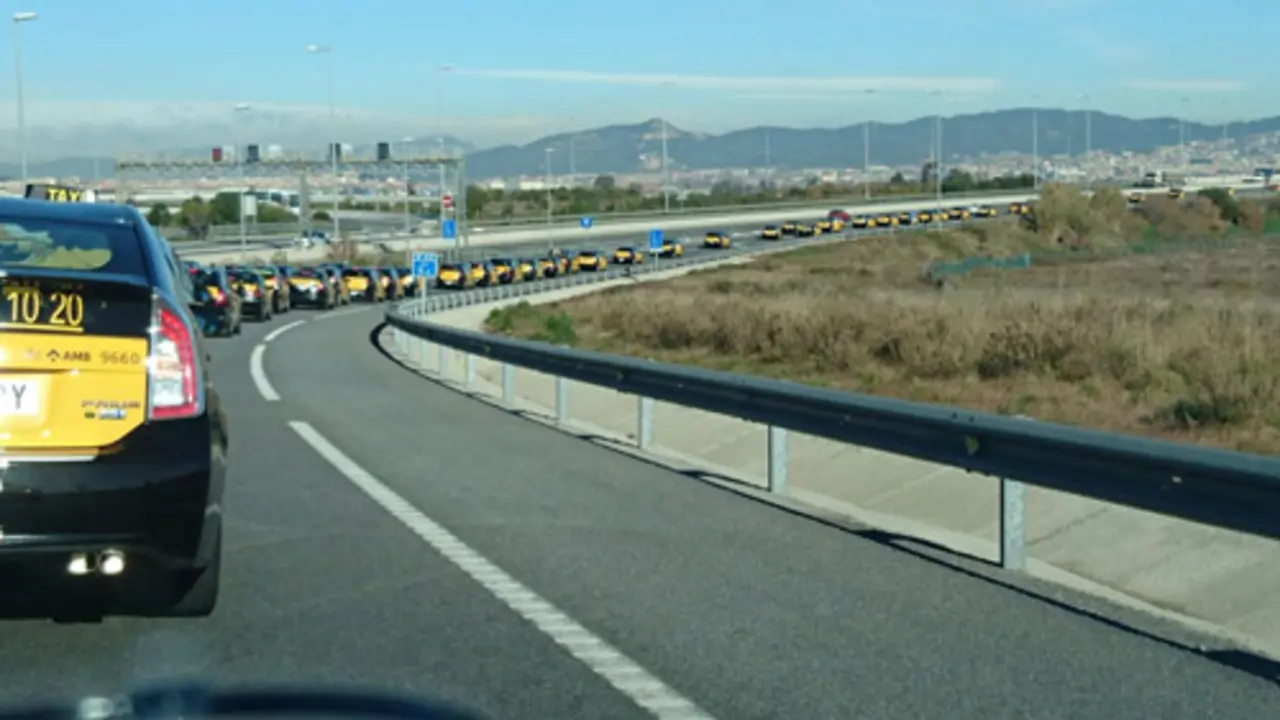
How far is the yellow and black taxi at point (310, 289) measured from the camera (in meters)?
61.5

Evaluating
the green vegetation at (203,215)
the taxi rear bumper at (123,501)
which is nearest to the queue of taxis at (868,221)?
the green vegetation at (203,215)

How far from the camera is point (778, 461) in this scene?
A: 13852mm

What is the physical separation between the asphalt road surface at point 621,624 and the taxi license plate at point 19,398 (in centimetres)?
107

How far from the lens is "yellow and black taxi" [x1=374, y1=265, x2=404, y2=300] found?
72.4 m

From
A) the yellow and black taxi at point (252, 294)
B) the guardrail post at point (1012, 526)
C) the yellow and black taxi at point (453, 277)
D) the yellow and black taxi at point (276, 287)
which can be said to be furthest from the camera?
the yellow and black taxi at point (453, 277)

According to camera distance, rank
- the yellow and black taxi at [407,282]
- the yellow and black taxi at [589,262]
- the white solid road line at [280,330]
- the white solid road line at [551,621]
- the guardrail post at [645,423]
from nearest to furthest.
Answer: the white solid road line at [551,621], the guardrail post at [645,423], the white solid road line at [280,330], the yellow and black taxi at [407,282], the yellow and black taxi at [589,262]

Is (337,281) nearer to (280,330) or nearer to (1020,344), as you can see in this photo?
(280,330)

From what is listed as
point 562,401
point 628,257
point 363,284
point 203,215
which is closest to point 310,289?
point 363,284

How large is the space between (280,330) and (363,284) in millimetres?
24522

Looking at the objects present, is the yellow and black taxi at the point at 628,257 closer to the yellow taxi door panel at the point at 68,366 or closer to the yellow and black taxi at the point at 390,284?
the yellow and black taxi at the point at 390,284

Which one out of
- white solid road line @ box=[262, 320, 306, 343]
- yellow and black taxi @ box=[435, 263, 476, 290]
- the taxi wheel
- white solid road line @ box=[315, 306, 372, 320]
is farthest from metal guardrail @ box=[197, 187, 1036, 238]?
the taxi wheel

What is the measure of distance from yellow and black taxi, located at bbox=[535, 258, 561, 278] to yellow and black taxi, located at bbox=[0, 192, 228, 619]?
278 ft

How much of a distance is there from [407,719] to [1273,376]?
809 inches

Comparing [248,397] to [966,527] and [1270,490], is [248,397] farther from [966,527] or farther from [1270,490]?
[1270,490]
